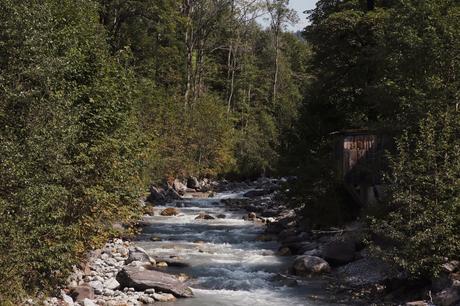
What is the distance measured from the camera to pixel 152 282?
→ 14.5 meters

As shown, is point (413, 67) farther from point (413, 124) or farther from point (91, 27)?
point (91, 27)

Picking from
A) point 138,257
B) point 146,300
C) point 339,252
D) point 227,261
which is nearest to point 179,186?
point 227,261

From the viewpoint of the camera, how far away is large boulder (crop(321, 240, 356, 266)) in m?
17.4

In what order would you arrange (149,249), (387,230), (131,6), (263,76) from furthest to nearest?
1. (263,76)
2. (131,6)
3. (149,249)
4. (387,230)

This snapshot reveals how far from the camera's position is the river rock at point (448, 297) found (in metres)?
11.6

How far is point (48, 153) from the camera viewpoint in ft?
36.8

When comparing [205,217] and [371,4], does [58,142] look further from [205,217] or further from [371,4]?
[371,4]

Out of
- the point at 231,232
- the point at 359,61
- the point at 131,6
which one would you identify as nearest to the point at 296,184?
the point at 231,232

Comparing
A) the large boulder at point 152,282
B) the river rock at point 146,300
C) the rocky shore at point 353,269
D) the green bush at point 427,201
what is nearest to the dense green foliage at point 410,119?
the green bush at point 427,201

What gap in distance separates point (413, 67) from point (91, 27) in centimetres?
1025

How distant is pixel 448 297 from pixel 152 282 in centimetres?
765

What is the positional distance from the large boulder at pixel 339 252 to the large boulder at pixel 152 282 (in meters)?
5.49

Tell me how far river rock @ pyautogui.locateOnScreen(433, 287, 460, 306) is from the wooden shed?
552 centimetres

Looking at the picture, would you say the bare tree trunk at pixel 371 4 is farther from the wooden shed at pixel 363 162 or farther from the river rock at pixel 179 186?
the river rock at pixel 179 186
